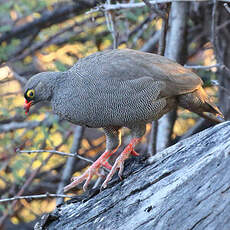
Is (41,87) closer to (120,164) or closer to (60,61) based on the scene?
(120,164)

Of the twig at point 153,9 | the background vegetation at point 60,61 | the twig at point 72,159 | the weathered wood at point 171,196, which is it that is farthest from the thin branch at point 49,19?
the weathered wood at point 171,196

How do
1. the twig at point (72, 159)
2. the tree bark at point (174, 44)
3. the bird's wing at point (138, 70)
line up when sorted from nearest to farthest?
the bird's wing at point (138, 70), the tree bark at point (174, 44), the twig at point (72, 159)

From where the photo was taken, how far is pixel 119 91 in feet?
12.3

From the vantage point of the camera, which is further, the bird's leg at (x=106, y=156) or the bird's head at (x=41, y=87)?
the bird's leg at (x=106, y=156)

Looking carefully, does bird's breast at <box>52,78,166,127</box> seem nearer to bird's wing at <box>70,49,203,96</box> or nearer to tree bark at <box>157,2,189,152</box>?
bird's wing at <box>70,49,203,96</box>

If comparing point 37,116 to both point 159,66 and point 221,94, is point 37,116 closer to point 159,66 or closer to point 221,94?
point 221,94

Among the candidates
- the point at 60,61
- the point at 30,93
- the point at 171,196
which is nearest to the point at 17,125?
the point at 60,61

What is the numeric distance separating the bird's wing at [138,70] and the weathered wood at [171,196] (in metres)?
0.70

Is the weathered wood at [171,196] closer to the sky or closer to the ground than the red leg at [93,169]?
closer to the sky

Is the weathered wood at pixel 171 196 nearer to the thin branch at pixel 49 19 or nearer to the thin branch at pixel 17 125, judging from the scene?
the thin branch at pixel 17 125

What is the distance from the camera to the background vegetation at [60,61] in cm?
596

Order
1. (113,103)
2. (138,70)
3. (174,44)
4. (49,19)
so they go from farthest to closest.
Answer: (49,19)
(174,44)
(138,70)
(113,103)

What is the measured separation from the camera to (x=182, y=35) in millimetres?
5527

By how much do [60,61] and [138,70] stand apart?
2182 millimetres
